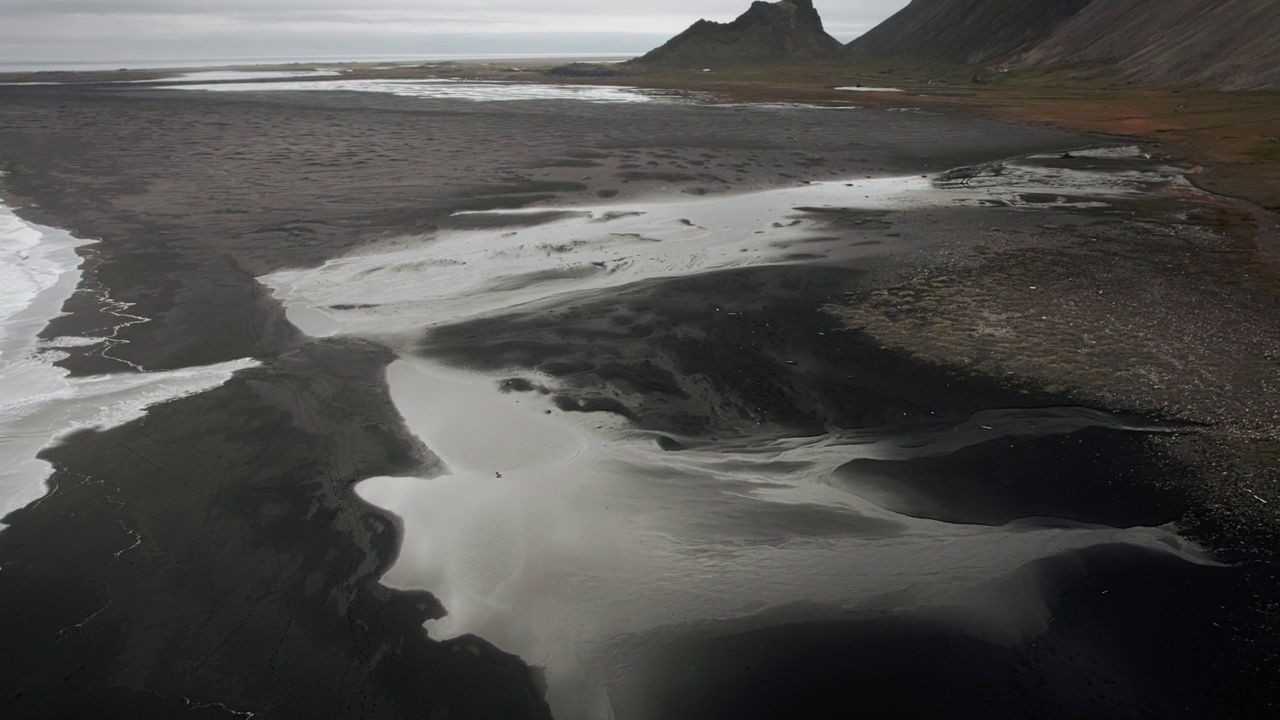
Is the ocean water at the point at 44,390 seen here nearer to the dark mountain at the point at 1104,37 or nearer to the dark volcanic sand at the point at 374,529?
the dark volcanic sand at the point at 374,529

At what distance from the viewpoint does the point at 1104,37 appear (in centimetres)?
6372

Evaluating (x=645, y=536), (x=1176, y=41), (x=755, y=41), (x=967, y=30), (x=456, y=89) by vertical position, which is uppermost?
(x=755, y=41)

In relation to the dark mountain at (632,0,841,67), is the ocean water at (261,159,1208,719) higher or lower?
lower

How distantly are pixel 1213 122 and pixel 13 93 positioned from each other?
243 feet

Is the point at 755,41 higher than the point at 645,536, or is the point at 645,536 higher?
the point at 755,41

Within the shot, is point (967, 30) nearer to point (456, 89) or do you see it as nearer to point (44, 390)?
point (456, 89)

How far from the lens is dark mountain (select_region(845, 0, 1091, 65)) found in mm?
78812

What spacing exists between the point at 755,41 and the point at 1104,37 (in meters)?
47.4

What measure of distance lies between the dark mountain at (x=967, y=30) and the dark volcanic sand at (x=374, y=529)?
248 ft

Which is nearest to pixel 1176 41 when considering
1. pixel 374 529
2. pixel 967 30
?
pixel 967 30

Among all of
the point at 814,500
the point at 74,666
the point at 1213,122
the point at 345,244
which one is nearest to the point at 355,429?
the point at 74,666

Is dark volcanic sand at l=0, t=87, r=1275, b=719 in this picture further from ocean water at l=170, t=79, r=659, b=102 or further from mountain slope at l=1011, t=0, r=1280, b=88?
ocean water at l=170, t=79, r=659, b=102

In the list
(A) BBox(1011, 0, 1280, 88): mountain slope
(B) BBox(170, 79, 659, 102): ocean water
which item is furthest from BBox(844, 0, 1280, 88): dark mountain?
(B) BBox(170, 79, 659, 102): ocean water

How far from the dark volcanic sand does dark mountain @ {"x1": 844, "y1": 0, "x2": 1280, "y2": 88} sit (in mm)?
40811
